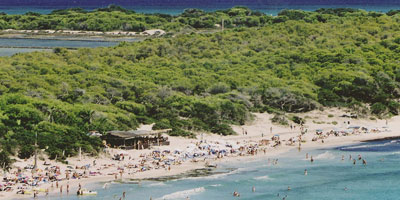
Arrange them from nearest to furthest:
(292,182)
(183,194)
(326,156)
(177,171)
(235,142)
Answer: (183,194)
(292,182)
(177,171)
(326,156)
(235,142)

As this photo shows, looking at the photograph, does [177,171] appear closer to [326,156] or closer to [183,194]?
[183,194]

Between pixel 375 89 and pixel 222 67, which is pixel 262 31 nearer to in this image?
pixel 222 67

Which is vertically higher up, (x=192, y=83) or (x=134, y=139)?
(x=192, y=83)

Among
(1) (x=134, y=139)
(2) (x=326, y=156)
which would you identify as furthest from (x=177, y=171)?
(2) (x=326, y=156)

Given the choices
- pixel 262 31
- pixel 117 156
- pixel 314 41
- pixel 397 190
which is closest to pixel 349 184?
pixel 397 190

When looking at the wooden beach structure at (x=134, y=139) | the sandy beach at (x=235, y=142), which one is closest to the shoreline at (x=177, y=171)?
the sandy beach at (x=235, y=142)

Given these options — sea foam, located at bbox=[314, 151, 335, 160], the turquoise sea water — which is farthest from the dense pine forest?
sea foam, located at bbox=[314, 151, 335, 160]
